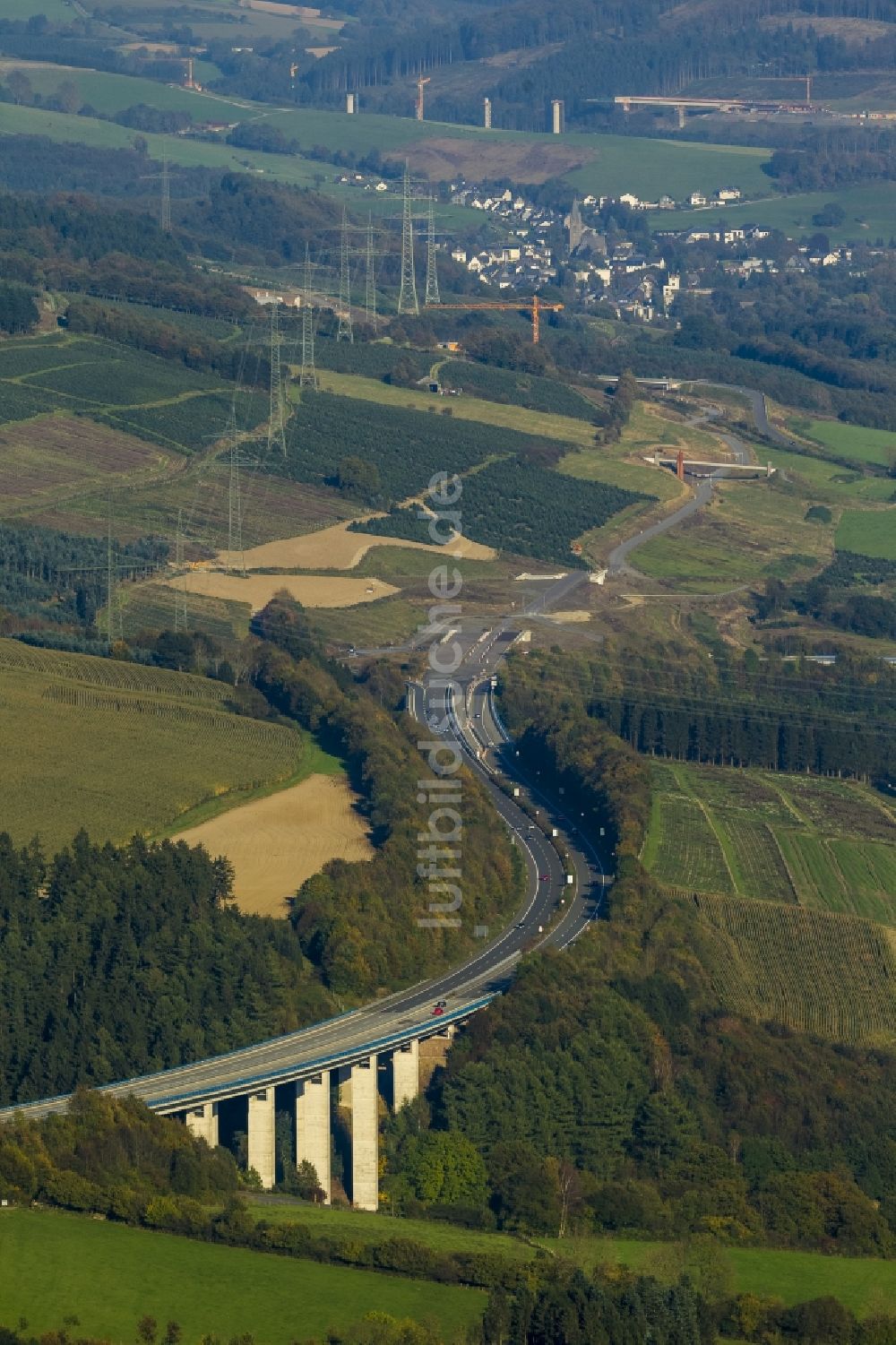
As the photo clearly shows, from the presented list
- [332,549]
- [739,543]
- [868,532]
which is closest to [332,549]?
[332,549]

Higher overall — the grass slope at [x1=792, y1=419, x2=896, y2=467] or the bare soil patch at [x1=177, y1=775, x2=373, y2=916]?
the bare soil patch at [x1=177, y1=775, x2=373, y2=916]

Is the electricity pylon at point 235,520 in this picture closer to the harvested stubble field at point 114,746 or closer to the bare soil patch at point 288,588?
the bare soil patch at point 288,588

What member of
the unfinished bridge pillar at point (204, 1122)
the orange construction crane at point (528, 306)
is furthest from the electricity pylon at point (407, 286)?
the unfinished bridge pillar at point (204, 1122)

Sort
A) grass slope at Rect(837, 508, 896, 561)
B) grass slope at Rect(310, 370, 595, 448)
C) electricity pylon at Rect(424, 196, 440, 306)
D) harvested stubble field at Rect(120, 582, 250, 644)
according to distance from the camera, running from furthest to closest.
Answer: electricity pylon at Rect(424, 196, 440, 306) < grass slope at Rect(310, 370, 595, 448) < grass slope at Rect(837, 508, 896, 561) < harvested stubble field at Rect(120, 582, 250, 644)

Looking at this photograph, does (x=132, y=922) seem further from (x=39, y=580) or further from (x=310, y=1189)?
(x=39, y=580)

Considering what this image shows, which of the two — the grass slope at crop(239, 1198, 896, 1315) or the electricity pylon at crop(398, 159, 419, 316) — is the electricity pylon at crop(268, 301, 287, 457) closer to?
the electricity pylon at crop(398, 159, 419, 316)

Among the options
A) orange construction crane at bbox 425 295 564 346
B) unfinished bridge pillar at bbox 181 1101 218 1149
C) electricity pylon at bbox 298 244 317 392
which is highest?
electricity pylon at bbox 298 244 317 392

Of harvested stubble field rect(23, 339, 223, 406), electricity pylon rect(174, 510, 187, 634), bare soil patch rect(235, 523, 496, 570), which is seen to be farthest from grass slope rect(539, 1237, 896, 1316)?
harvested stubble field rect(23, 339, 223, 406)
